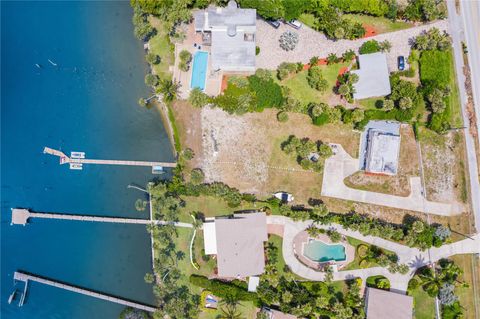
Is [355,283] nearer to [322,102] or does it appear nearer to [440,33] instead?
[322,102]

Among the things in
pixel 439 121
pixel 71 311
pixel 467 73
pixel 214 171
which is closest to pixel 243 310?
pixel 214 171

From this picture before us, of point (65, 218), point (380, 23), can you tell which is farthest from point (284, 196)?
point (65, 218)

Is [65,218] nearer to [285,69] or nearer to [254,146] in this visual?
[254,146]

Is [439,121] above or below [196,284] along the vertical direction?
above

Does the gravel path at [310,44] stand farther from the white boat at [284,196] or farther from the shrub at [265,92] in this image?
the white boat at [284,196]

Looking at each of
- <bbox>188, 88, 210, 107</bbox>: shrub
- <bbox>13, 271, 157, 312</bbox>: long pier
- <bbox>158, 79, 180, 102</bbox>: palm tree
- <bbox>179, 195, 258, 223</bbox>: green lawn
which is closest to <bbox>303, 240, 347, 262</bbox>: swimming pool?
<bbox>179, 195, 258, 223</bbox>: green lawn

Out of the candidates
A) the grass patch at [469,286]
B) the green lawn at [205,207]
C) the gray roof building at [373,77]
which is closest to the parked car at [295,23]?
the gray roof building at [373,77]

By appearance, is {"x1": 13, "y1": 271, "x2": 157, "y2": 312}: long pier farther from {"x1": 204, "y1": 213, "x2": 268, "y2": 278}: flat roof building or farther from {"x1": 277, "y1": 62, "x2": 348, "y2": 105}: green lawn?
{"x1": 277, "y1": 62, "x2": 348, "y2": 105}: green lawn
